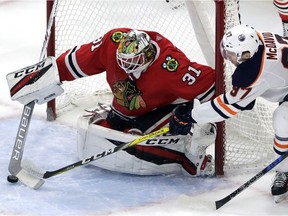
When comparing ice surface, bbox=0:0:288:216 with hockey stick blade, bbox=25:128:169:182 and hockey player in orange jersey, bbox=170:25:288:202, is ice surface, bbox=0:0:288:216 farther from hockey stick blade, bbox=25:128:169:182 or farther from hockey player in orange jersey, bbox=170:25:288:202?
hockey player in orange jersey, bbox=170:25:288:202

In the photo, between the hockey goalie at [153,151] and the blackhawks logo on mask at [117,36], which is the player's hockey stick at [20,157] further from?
the blackhawks logo on mask at [117,36]

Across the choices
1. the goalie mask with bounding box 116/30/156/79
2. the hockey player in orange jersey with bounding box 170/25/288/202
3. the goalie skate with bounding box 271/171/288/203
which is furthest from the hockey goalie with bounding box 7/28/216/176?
the goalie skate with bounding box 271/171/288/203

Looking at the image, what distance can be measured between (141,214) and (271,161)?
685 millimetres

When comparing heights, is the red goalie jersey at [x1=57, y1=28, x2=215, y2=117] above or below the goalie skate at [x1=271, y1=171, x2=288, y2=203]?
above

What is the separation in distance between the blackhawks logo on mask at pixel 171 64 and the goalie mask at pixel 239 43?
1.21 feet

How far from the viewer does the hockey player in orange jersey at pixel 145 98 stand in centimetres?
418

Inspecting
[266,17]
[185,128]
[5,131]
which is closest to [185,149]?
[185,128]

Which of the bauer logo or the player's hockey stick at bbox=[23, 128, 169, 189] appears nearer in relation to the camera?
the player's hockey stick at bbox=[23, 128, 169, 189]

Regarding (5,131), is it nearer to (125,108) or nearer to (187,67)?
(125,108)

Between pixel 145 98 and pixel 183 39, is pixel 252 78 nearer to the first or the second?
pixel 145 98

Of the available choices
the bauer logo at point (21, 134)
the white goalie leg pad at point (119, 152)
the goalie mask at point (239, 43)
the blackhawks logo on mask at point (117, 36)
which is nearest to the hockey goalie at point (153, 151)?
the white goalie leg pad at point (119, 152)

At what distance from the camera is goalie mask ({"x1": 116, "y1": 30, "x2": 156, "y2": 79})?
4133 millimetres

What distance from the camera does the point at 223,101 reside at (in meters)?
3.92

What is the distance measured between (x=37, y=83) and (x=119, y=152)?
439mm
